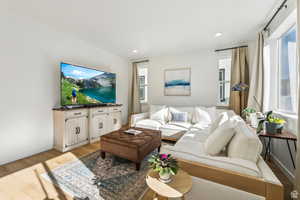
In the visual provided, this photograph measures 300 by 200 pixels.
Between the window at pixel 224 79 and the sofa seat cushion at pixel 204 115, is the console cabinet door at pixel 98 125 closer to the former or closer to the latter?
the sofa seat cushion at pixel 204 115

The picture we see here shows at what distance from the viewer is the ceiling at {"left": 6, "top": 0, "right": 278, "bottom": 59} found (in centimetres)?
189

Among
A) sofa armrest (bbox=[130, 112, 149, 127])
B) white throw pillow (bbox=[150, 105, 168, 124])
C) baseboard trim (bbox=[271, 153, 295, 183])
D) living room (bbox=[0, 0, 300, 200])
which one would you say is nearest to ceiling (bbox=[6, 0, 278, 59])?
living room (bbox=[0, 0, 300, 200])

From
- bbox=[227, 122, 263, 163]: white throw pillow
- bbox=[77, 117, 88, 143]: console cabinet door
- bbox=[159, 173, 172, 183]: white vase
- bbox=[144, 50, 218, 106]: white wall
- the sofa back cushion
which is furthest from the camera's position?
bbox=[144, 50, 218, 106]: white wall

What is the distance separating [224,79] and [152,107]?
7.28ft

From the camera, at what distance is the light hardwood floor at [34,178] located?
4.68 ft

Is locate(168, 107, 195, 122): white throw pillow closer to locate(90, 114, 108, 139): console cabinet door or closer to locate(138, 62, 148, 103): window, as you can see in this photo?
locate(138, 62, 148, 103): window

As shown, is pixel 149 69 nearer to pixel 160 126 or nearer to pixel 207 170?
pixel 160 126

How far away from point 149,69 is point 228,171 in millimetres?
3919

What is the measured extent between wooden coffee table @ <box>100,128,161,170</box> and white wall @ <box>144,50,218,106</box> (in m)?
2.07

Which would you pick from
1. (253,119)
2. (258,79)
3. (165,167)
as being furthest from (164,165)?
(258,79)

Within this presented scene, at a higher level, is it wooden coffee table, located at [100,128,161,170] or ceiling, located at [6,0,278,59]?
ceiling, located at [6,0,278,59]

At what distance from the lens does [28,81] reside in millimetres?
2293

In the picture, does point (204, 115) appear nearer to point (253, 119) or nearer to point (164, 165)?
point (253, 119)

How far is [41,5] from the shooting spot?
1.94 m
